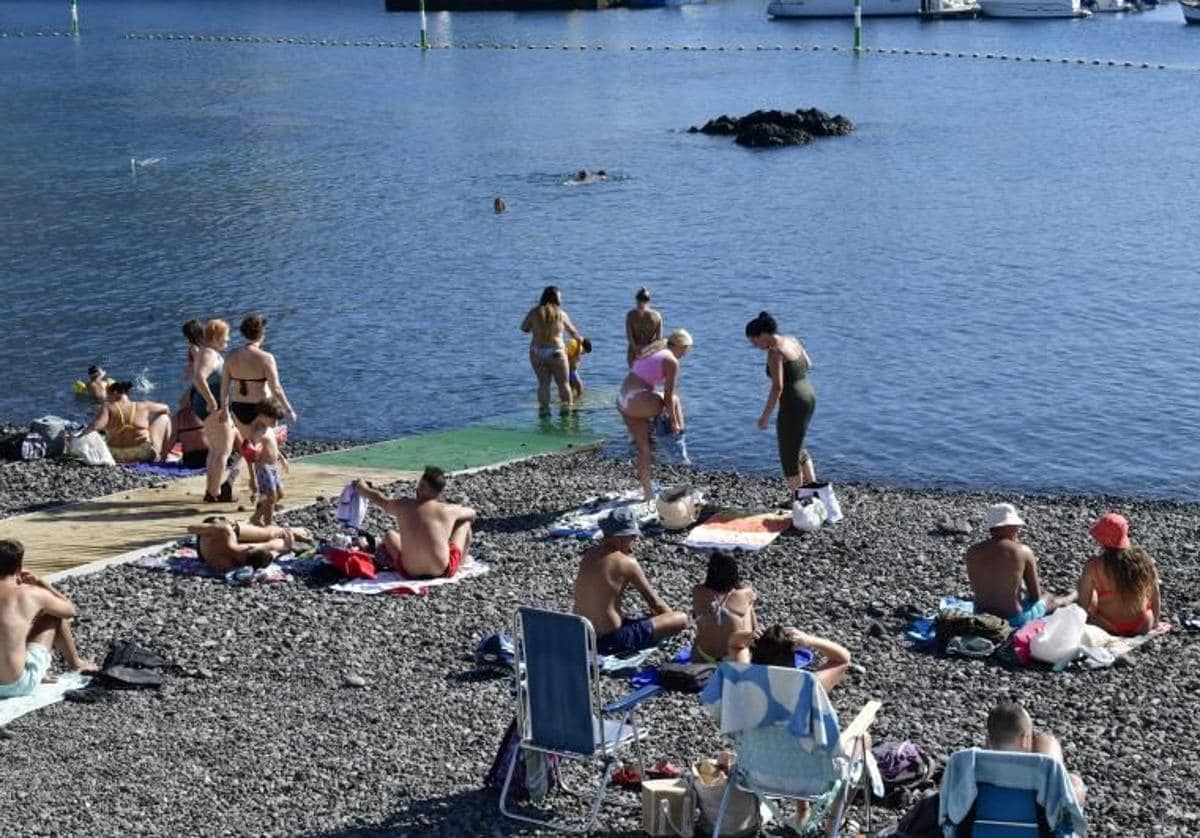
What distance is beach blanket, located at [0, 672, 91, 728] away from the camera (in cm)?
1171

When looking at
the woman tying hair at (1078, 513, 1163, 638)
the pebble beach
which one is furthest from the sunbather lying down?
the woman tying hair at (1078, 513, 1163, 638)

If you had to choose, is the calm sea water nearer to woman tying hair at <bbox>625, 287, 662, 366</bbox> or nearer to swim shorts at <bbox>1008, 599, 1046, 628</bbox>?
woman tying hair at <bbox>625, 287, 662, 366</bbox>

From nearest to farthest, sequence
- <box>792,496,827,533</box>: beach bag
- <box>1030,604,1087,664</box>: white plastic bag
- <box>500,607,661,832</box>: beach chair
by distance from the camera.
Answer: <box>500,607,661,832</box>: beach chair < <box>1030,604,1087,664</box>: white plastic bag < <box>792,496,827,533</box>: beach bag

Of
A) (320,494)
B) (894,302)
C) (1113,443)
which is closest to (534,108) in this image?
(894,302)

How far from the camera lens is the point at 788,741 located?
368 inches

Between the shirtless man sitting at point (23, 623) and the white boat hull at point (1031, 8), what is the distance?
104269 millimetres

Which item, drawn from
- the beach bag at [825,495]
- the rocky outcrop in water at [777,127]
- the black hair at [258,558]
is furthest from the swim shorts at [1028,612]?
the rocky outcrop in water at [777,127]

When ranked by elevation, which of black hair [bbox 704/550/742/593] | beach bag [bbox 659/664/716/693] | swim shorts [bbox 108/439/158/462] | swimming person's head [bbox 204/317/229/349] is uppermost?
swimming person's head [bbox 204/317/229/349]

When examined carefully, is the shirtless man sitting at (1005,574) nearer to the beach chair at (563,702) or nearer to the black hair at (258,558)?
the beach chair at (563,702)

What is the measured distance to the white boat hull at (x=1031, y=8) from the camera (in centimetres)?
10925

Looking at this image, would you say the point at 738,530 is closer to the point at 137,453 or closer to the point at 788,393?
the point at 788,393

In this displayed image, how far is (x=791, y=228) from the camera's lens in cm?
4450

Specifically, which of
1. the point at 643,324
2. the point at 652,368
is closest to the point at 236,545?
the point at 652,368

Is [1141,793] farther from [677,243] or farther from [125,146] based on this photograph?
[125,146]
